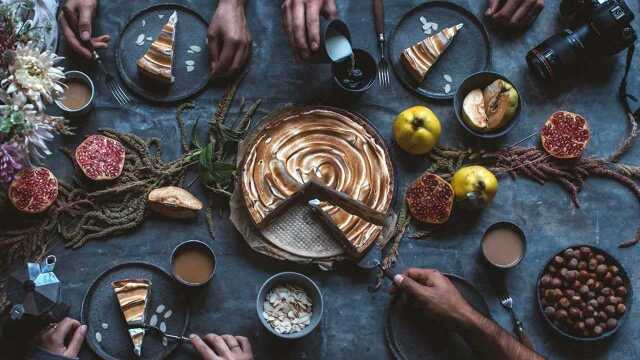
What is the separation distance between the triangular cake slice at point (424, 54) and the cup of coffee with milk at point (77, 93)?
1148mm

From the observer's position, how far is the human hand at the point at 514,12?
8.57 ft

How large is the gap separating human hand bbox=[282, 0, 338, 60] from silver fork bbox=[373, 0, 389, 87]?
0.69ft

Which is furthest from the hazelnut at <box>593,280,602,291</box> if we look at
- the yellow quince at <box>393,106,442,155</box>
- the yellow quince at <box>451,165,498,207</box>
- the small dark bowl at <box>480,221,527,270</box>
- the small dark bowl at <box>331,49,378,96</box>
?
the small dark bowl at <box>331,49,378,96</box>

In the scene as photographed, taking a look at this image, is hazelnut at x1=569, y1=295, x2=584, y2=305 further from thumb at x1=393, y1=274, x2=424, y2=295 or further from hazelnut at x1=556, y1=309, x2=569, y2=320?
thumb at x1=393, y1=274, x2=424, y2=295

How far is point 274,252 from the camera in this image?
2434mm

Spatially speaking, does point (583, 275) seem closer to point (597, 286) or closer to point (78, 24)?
point (597, 286)

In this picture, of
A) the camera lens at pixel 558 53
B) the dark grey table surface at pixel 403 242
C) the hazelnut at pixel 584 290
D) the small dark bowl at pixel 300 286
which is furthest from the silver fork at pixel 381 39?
the hazelnut at pixel 584 290

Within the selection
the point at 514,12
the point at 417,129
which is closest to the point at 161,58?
the point at 417,129

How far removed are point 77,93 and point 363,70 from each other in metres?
1.03

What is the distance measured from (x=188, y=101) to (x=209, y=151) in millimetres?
241

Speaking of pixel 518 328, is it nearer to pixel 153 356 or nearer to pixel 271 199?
pixel 271 199

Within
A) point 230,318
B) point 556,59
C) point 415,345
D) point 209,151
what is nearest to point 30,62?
point 209,151

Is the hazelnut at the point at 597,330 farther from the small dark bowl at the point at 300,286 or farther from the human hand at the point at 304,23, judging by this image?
the human hand at the point at 304,23

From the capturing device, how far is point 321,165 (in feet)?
8.25
